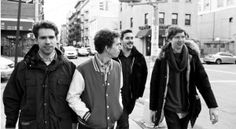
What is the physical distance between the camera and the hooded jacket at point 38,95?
8.98ft

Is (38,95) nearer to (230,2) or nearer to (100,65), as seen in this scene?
(100,65)

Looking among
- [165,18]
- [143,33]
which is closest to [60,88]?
[143,33]

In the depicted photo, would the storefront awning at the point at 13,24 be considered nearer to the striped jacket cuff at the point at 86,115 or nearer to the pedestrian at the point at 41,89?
the pedestrian at the point at 41,89

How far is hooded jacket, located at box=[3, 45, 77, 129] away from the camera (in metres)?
2.74

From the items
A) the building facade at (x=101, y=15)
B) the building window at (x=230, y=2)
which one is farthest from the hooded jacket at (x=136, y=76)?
the building facade at (x=101, y=15)

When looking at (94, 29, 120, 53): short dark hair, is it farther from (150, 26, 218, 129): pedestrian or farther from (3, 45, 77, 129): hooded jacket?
(150, 26, 218, 129): pedestrian

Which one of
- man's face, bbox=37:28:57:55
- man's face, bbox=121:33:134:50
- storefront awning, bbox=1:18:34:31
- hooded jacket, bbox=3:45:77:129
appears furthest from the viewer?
storefront awning, bbox=1:18:34:31

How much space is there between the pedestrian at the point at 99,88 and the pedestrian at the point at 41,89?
0.41 ft

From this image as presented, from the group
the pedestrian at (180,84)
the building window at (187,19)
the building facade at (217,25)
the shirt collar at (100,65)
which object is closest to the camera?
the shirt collar at (100,65)

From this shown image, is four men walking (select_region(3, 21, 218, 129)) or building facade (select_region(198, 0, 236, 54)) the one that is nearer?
four men walking (select_region(3, 21, 218, 129))

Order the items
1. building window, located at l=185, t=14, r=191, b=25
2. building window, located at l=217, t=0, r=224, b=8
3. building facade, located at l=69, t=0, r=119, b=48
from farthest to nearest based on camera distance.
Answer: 1. building facade, located at l=69, t=0, r=119, b=48
2. building window, located at l=217, t=0, r=224, b=8
3. building window, located at l=185, t=14, r=191, b=25

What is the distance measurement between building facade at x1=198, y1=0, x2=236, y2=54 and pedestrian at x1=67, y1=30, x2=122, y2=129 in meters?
38.8

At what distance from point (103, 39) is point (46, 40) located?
583 mm

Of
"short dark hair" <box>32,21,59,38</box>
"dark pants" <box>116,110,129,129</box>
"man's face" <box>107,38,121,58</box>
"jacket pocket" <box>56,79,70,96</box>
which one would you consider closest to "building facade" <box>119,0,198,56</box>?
"dark pants" <box>116,110,129,129</box>
